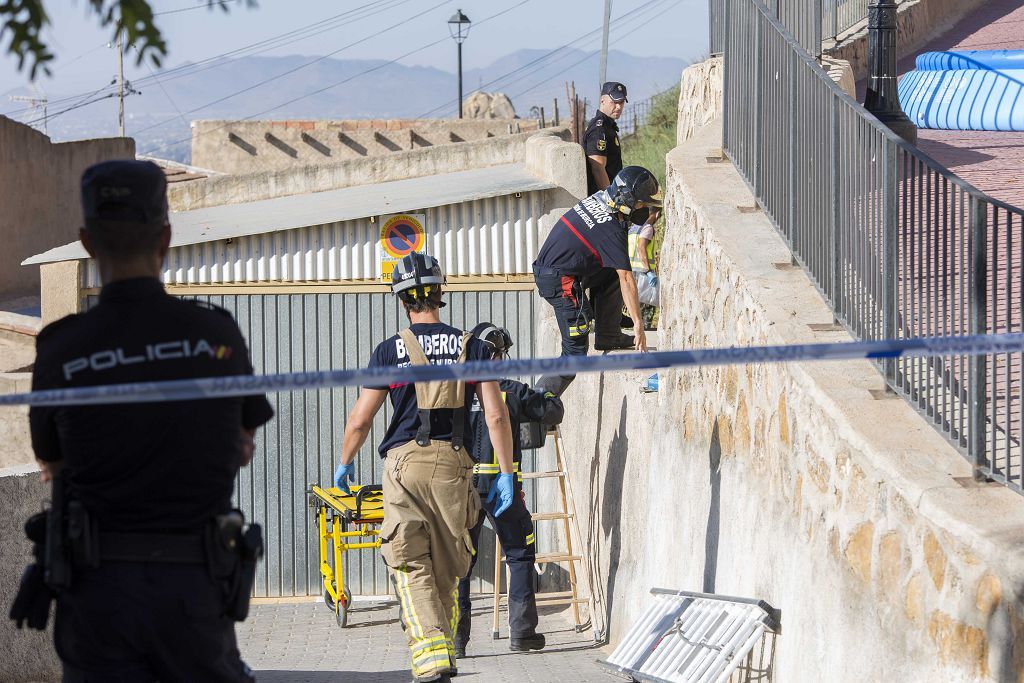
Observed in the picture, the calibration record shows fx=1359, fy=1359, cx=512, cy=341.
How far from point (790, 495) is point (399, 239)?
819 cm

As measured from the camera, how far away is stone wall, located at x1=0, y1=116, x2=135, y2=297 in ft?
72.3

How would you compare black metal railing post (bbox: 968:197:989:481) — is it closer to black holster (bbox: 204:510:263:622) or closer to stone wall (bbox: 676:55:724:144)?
black holster (bbox: 204:510:263:622)

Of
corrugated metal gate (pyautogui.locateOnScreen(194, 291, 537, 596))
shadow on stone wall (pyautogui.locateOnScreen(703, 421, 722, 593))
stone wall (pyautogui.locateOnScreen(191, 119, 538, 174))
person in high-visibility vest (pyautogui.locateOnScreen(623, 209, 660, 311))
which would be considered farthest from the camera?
stone wall (pyautogui.locateOnScreen(191, 119, 538, 174))

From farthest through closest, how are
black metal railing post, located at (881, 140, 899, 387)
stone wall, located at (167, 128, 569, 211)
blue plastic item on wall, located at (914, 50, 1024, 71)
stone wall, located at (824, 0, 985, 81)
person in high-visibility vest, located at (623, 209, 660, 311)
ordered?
stone wall, located at (167, 128, 569, 211), stone wall, located at (824, 0, 985, 81), blue plastic item on wall, located at (914, 50, 1024, 71), person in high-visibility vest, located at (623, 209, 660, 311), black metal railing post, located at (881, 140, 899, 387)

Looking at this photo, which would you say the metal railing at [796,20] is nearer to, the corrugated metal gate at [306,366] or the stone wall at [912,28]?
the stone wall at [912,28]

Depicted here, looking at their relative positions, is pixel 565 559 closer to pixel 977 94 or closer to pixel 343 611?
pixel 343 611

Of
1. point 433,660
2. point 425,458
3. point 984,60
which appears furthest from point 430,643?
point 984,60

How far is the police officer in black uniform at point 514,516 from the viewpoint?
9.11 meters

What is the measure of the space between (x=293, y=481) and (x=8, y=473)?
624 cm

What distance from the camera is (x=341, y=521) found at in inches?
458

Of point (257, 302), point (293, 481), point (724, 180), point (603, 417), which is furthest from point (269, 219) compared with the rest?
point (724, 180)

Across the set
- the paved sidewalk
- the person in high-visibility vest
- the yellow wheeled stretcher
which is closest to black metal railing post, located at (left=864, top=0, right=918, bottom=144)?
the person in high-visibility vest

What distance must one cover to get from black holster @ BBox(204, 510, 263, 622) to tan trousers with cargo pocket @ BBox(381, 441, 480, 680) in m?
3.66

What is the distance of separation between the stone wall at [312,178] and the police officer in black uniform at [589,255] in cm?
802
